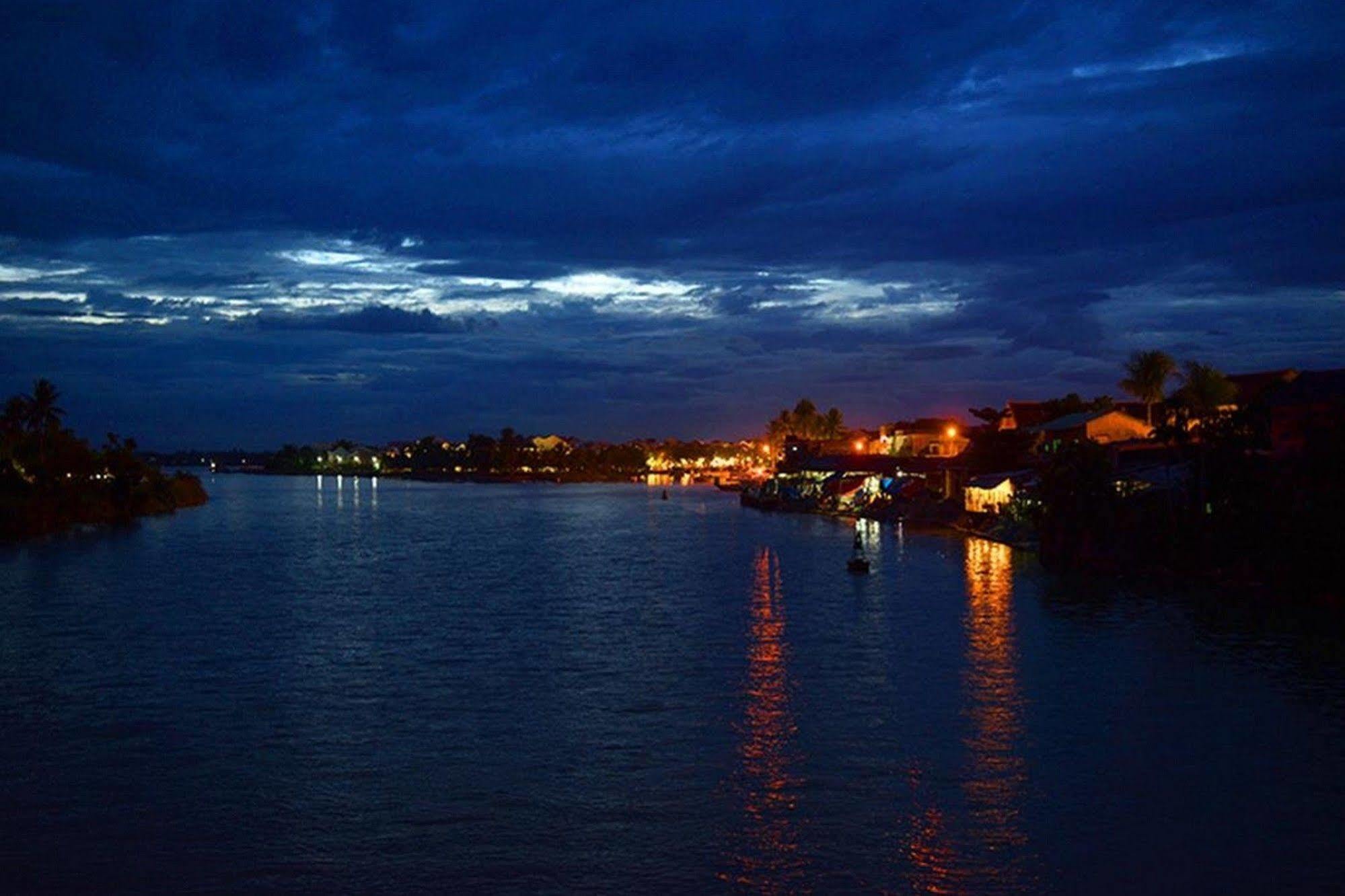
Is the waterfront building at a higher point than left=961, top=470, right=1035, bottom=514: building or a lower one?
higher

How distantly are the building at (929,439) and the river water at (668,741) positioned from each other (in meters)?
73.2

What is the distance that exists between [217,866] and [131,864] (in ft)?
3.50

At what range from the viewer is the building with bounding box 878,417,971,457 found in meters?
116

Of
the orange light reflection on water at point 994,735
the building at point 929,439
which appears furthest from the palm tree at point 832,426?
the orange light reflection on water at point 994,735

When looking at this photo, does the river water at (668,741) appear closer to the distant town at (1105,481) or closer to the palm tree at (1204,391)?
the distant town at (1105,481)

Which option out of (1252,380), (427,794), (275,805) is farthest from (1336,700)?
(1252,380)

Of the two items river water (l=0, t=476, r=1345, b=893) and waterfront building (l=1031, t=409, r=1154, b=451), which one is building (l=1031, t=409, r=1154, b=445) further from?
river water (l=0, t=476, r=1345, b=893)

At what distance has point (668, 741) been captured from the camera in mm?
20922

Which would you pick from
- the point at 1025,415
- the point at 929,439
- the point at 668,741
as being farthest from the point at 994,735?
the point at 929,439

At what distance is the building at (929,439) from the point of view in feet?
380

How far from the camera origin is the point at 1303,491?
33781mm

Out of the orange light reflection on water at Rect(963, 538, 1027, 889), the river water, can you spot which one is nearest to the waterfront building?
the river water

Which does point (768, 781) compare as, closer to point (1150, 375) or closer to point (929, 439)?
point (1150, 375)

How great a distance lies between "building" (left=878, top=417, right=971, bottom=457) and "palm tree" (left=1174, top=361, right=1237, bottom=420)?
1952 inches
